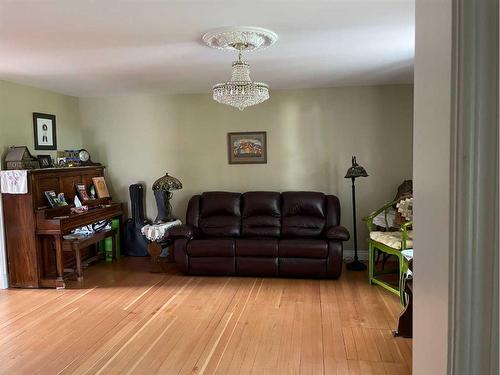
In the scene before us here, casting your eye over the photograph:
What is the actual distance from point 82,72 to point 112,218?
2180 mm

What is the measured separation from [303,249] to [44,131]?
354 centimetres

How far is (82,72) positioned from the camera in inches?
167

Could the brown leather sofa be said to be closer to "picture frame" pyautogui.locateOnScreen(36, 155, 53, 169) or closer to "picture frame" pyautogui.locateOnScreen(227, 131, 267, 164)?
"picture frame" pyautogui.locateOnScreen(227, 131, 267, 164)

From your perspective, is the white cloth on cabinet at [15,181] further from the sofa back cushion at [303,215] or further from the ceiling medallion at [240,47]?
the sofa back cushion at [303,215]

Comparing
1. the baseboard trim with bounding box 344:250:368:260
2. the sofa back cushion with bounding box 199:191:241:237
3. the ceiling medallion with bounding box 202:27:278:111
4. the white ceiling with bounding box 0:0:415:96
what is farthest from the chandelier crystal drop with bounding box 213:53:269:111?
the baseboard trim with bounding box 344:250:368:260

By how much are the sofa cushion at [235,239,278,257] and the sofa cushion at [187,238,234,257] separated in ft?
0.30

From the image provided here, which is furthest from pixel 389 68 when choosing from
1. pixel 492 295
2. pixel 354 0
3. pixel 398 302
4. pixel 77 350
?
pixel 492 295

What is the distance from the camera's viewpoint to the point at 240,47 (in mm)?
3156

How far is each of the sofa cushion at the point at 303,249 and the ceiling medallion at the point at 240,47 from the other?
1.82 meters

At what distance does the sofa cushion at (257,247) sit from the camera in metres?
4.63

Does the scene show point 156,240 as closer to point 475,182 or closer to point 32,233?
point 32,233

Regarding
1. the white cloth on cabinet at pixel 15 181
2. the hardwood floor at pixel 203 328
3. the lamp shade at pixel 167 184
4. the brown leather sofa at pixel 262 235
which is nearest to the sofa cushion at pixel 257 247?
the brown leather sofa at pixel 262 235

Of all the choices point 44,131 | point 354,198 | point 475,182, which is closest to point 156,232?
point 44,131

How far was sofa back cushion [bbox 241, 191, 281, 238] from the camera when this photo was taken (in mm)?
5070
